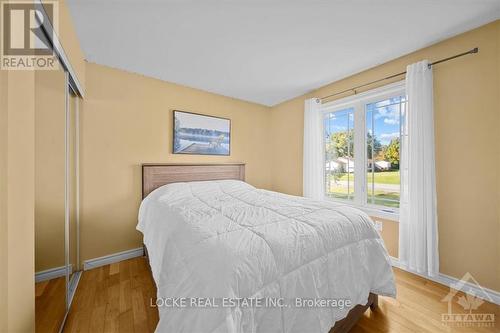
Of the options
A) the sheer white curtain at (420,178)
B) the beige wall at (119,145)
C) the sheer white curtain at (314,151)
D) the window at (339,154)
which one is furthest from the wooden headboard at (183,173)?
the sheer white curtain at (420,178)

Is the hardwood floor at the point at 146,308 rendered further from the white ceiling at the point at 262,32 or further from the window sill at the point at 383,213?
the white ceiling at the point at 262,32

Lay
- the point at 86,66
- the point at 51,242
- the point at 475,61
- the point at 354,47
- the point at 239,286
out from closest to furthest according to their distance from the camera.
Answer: the point at 239,286 → the point at 51,242 → the point at 475,61 → the point at 354,47 → the point at 86,66

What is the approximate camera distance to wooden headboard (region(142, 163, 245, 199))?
104 inches

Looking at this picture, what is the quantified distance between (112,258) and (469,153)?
400 centimetres

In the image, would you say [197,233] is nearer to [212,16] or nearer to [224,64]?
[212,16]

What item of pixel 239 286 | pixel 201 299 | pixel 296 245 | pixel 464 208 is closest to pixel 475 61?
pixel 464 208

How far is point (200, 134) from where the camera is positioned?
10.2 feet

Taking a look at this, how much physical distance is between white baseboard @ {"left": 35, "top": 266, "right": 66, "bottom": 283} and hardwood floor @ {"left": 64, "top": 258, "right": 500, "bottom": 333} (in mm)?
355

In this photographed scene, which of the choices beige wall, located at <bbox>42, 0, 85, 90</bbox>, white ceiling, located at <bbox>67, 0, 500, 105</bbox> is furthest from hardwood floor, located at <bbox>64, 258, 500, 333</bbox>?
white ceiling, located at <bbox>67, 0, 500, 105</bbox>

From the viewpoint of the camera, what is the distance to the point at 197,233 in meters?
1.19

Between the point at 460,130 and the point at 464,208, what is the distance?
747 millimetres

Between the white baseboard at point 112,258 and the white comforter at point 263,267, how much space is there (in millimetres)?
1292

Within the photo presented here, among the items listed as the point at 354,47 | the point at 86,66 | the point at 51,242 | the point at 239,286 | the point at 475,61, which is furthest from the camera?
the point at 86,66

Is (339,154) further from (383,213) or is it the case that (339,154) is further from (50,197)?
(50,197)
